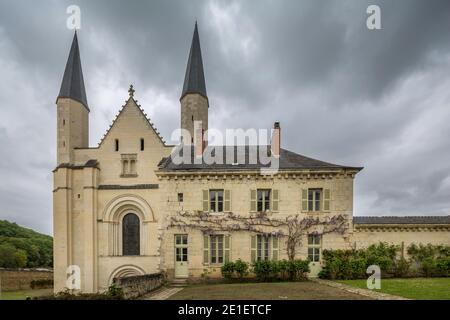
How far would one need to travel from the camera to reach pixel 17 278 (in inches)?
1106

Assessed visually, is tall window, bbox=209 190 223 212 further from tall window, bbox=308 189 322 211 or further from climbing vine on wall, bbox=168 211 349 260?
tall window, bbox=308 189 322 211

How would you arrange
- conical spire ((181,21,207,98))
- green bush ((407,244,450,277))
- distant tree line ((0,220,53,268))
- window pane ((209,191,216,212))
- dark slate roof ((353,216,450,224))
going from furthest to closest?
distant tree line ((0,220,53,268))
conical spire ((181,21,207,98))
window pane ((209,191,216,212))
dark slate roof ((353,216,450,224))
green bush ((407,244,450,277))

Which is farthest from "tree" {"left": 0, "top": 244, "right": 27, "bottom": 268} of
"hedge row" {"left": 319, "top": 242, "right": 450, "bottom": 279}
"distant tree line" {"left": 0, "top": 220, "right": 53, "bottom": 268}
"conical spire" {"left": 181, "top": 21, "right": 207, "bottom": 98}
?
"hedge row" {"left": 319, "top": 242, "right": 450, "bottom": 279}

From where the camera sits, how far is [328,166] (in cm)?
1666

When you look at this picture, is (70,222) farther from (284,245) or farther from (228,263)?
(284,245)

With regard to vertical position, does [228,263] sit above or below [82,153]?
below

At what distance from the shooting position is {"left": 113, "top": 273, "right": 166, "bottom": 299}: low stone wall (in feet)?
34.3

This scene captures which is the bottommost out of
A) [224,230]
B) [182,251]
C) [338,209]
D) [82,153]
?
[182,251]

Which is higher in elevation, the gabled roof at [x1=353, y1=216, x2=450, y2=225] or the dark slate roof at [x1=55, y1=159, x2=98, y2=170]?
the dark slate roof at [x1=55, y1=159, x2=98, y2=170]

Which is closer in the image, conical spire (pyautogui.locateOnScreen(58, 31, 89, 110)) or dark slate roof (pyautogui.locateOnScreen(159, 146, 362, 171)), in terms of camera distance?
dark slate roof (pyautogui.locateOnScreen(159, 146, 362, 171))

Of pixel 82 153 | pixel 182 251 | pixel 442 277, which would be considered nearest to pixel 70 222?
pixel 82 153

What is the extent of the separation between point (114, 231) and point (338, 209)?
50.2 feet

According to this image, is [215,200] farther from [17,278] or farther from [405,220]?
[17,278]
